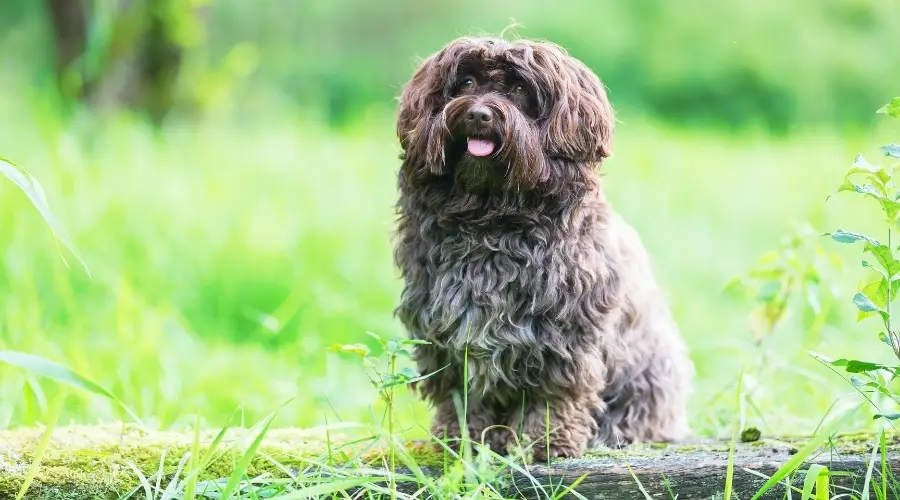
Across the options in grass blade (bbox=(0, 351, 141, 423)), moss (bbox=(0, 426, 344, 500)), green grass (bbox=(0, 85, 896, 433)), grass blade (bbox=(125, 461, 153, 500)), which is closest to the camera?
grass blade (bbox=(0, 351, 141, 423))

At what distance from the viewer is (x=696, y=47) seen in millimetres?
12969

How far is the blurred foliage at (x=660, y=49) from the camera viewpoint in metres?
12.6

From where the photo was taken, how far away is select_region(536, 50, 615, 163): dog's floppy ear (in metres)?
3.59

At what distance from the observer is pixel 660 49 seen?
515 inches

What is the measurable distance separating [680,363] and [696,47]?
9.28 metres

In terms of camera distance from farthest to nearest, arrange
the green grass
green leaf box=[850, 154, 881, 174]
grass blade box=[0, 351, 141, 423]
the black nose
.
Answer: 1. the green grass
2. the black nose
3. green leaf box=[850, 154, 881, 174]
4. grass blade box=[0, 351, 141, 423]

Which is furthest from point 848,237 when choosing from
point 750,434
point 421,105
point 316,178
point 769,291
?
point 316,178

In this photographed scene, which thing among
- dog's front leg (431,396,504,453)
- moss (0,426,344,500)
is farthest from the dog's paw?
moss (0,426,344,500)

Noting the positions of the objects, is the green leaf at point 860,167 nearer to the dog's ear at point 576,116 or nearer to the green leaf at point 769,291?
the dog's ear at point 576,116

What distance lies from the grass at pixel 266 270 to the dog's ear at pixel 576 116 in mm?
940

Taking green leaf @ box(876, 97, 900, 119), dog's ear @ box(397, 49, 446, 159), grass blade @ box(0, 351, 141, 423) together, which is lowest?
grass blade @ box(0, 351, 141, 423)

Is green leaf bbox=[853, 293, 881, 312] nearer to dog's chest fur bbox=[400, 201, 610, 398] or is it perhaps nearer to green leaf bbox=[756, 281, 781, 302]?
dog's chest fur bbox=[400, 201, 610, 398]

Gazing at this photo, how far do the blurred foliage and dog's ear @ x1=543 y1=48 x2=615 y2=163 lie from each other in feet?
28.4

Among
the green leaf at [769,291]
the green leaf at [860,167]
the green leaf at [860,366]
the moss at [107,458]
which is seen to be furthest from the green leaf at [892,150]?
the moss at [107,458]
